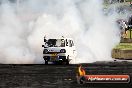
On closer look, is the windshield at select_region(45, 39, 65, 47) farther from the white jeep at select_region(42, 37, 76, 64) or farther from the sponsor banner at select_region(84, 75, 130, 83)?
the sponsor banner at select_region(84, 75, 130, 83)

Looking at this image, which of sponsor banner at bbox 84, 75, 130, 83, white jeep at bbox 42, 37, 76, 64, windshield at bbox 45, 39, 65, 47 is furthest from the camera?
windshield at bbox 45, 39, 65, 47

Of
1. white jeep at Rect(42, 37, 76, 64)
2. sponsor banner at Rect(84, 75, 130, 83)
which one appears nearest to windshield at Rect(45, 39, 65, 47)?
white jeep at Rect(42, 37, 76, 64)

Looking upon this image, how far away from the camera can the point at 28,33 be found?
47594 millimetres

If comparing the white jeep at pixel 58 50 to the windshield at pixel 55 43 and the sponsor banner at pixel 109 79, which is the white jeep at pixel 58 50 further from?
the sponsor banner at pixel 109 79

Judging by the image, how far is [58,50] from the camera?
42.8 metres

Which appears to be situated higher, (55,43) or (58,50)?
(55,43)

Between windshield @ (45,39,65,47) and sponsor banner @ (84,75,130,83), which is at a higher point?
windshield @ (45,39,65,47)

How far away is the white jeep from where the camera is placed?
42.6 metres

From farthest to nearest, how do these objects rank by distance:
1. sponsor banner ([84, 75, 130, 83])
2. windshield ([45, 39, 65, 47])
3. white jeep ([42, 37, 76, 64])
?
windshield ([45, 39, 65, 47]) < white jeep ([42, 37, 76, 64]) < sponsor banner ([84, 75, 130, 83])

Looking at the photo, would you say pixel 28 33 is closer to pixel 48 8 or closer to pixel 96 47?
pixel 48 8

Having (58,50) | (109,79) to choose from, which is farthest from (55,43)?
(109,79)

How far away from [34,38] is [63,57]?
4437mm

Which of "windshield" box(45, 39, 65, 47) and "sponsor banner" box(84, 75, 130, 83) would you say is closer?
"sponsor banner" box(84, 75, 130, 83)

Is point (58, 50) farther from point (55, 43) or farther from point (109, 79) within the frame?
point (109, 79)
